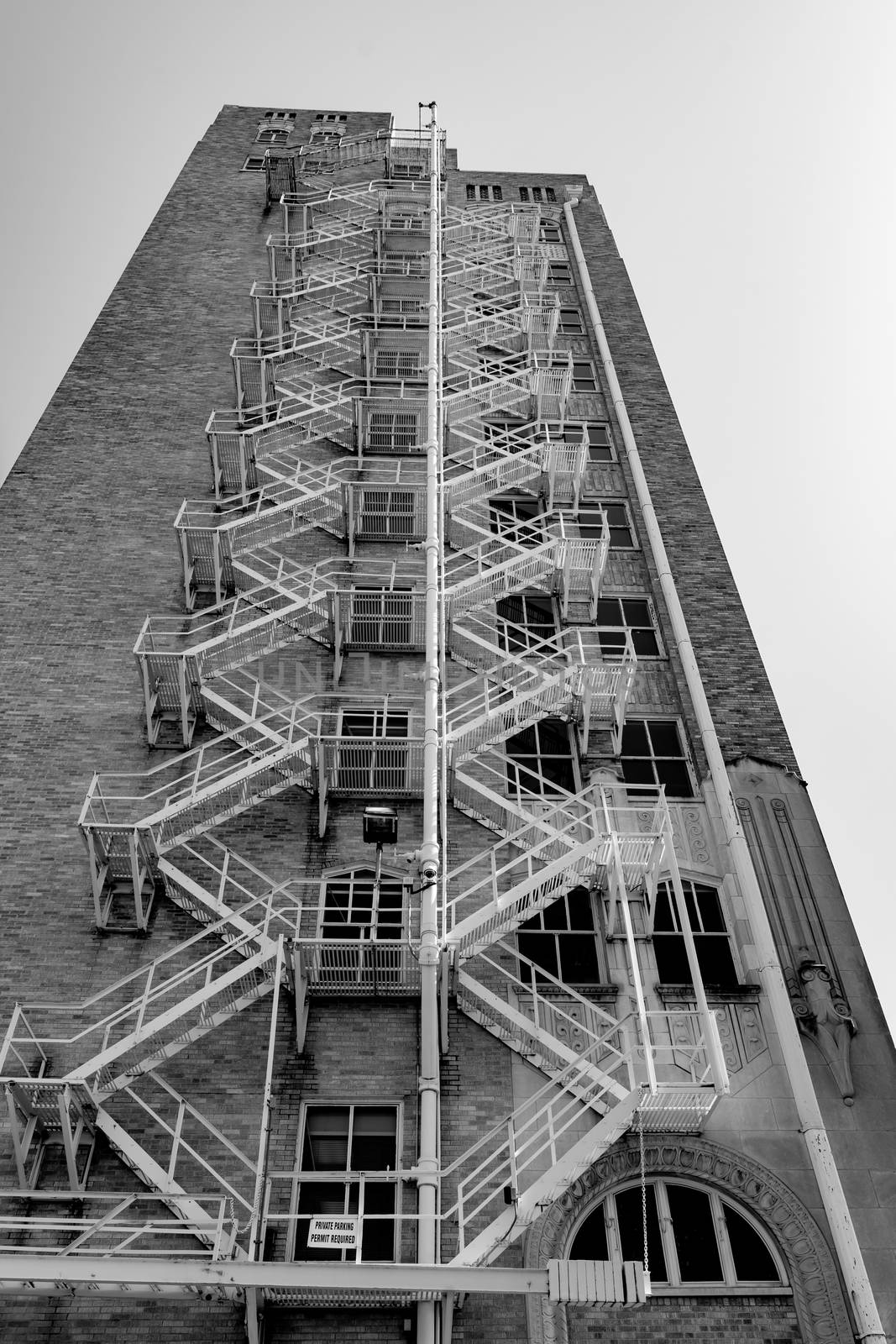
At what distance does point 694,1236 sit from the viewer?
15.1 meters

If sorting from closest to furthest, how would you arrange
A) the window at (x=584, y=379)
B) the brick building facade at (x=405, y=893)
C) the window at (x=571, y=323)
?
the brick building facade at (x=405, y=893) → the window at (x=584, y=379) → the window at (x=571, y=323)

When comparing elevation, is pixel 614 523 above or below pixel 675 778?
above

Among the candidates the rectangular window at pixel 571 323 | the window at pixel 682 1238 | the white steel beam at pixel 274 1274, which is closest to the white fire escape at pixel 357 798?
the white steel beam at pixel 274 1274

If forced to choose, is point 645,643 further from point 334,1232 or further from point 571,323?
point 571,323

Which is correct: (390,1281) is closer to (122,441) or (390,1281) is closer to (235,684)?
(235,684)

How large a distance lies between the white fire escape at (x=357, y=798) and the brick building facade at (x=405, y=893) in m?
0.08

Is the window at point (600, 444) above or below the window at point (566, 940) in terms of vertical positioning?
above

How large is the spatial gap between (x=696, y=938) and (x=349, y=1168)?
6.49 metres

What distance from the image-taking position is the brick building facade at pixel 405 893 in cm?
1427

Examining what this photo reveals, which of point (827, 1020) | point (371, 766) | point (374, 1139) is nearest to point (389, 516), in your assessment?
point (371, 766)


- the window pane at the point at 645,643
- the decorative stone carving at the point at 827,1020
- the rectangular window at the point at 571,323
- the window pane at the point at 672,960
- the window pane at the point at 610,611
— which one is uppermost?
the rectangular window at the point at 571,323

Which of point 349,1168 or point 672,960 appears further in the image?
point 672,960

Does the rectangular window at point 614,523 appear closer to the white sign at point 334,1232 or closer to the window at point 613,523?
the window at point 613,523

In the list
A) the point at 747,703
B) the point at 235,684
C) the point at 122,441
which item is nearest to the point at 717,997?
the point at 747,703
